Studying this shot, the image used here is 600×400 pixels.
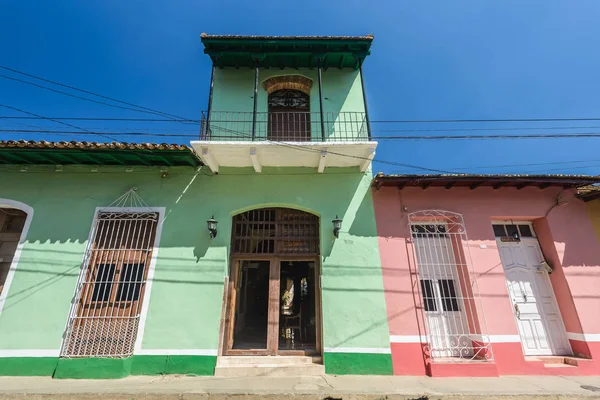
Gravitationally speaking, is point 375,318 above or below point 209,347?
above

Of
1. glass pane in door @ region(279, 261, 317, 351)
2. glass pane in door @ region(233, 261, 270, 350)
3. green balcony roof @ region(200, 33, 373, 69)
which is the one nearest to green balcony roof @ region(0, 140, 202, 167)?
green balcony roof @ region(200, 33, 373, 69)

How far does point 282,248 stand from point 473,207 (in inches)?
171

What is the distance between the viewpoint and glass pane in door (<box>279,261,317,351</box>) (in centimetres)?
582

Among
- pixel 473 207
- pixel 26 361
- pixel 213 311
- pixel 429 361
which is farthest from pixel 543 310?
pixel 26 361

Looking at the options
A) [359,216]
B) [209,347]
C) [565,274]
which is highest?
[359,216]

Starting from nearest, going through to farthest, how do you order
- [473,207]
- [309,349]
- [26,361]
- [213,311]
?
1. [26,361]
2. [213,311]
3. [309,349]
4. [473,207]

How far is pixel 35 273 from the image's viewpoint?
504cm

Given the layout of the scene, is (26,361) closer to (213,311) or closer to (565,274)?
(213,311)

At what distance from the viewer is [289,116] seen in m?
6.94

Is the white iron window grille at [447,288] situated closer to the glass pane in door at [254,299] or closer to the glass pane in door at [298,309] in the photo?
the glass pane in door at [298,309]

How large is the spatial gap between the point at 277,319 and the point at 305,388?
4.85 feet

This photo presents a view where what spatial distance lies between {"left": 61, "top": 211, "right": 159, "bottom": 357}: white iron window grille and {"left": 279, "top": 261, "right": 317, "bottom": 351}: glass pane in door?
2.95 metres

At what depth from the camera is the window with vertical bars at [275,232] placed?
5.79m

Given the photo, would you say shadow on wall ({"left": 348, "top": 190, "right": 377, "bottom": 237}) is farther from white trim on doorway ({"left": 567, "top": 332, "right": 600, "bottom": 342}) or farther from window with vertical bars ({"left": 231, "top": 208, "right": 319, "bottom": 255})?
white trim on doorway ({"left": 567, "top": 332, "right": 600, "bottom": 342})
